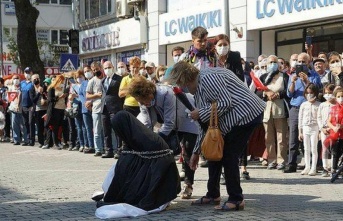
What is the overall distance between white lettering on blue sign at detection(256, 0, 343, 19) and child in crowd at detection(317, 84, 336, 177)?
8.77 m

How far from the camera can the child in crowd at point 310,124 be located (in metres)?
12.8

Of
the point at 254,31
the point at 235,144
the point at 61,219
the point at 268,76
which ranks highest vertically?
the point at 254,31

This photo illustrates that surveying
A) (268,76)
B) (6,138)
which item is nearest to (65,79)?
(6,138)

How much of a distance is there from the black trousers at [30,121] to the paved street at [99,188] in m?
6.09

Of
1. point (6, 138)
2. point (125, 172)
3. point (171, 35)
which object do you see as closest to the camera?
point (125, 172)

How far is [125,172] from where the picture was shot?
881cm


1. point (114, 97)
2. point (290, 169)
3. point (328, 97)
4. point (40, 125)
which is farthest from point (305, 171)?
point (40, 125)

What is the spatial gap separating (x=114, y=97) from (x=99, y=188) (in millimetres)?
5554

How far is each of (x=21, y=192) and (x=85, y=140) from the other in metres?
7.89

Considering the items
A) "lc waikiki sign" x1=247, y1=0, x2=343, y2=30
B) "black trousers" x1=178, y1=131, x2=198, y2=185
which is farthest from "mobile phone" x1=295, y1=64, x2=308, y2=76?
"lc waikiki sign" x1=247, y1=0, x2=343, y2=30

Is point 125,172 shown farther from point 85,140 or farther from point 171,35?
point 171,35

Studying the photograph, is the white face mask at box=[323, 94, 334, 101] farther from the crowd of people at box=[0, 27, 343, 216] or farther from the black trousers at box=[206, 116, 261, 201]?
the black trousers at box=[206, 116, 261, 201]

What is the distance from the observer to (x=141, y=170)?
28.7 ft

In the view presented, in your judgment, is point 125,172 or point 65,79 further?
point 65,79
